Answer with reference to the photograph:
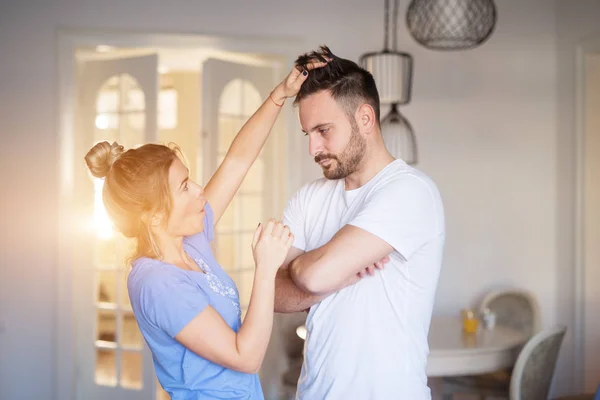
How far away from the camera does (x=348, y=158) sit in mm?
1948

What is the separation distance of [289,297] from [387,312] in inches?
11.1

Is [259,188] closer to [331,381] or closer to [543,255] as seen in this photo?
[543,255]

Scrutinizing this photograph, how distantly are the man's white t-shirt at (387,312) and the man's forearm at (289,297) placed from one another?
0.03 m

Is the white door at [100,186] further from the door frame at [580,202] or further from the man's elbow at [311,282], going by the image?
the man's elbow at [311,282]

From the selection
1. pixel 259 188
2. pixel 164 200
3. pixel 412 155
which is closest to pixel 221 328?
pixel 164 200

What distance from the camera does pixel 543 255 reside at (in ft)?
16.3

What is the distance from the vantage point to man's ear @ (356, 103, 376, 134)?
78.0 inches

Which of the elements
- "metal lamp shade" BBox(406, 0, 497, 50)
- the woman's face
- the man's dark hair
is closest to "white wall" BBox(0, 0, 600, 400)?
"metal lamp shade" BBox(406, 0, 497, 50)

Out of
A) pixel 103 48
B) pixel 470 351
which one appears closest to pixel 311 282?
pixel 470 351

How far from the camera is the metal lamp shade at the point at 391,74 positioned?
157 inches

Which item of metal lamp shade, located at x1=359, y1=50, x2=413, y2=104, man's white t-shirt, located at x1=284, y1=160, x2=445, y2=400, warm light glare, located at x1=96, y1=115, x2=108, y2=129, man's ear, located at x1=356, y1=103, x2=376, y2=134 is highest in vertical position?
metal lamp shade, located at x1=359, y1=50, x2=413, y2=104

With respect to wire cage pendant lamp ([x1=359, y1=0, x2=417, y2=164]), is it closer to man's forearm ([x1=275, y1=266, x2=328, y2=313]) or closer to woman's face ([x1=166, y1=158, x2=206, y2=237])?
man's forearm ([x1=275, y1=266, x2=328, y2=313])

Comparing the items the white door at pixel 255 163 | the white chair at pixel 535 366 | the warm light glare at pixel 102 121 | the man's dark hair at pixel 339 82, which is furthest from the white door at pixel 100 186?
the man's dark hair at pixel 339 82

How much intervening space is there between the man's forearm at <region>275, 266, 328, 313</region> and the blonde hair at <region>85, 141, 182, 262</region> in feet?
1.32
